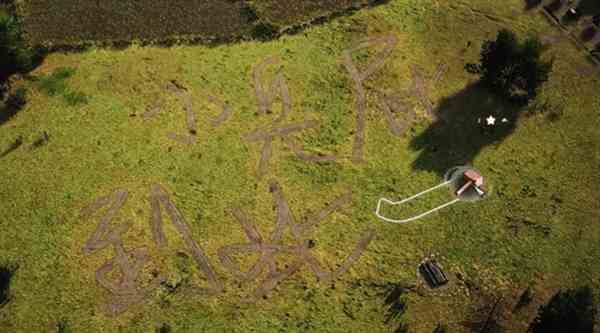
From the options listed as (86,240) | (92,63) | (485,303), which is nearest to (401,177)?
(485,303)

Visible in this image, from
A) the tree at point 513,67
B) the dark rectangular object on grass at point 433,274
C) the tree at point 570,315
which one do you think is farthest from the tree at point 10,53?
the tree at point 570,315

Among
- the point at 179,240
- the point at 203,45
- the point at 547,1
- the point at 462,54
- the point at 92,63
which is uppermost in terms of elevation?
the point at 547,1

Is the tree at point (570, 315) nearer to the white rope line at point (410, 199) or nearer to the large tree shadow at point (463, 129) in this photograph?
the white rope line at point (410, 199)

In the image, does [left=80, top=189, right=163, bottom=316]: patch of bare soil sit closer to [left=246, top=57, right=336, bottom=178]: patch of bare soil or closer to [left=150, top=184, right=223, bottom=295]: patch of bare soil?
[left=150, top=184, right=223, bottom=295]: patch of bare soil

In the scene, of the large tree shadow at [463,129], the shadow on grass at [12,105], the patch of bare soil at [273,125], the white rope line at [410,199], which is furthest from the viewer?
the shadow on grass at [12,105]

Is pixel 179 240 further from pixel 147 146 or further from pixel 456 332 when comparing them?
pixel 456 332

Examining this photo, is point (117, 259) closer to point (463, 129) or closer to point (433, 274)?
point (433, 274)

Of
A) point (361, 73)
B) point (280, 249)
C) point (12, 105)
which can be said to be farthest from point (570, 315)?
point (12, 105)
